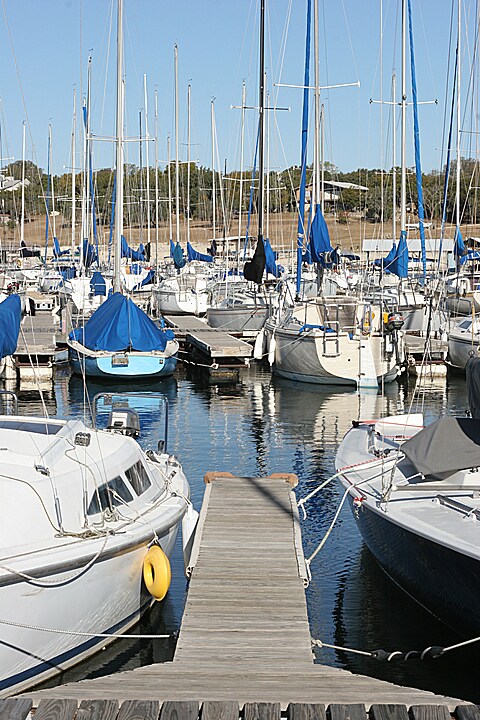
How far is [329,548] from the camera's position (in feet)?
48.6

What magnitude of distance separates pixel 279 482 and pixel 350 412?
11304 millimetres

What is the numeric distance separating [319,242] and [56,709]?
23.6 metres

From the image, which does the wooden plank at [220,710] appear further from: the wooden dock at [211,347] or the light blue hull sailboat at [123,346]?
the wooden dock at [211,347]

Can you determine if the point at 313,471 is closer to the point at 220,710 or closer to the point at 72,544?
the point at 72,544

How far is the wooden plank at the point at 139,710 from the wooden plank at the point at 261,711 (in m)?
0.60

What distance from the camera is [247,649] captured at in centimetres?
912

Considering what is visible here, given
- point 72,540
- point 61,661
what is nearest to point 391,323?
point 72,540

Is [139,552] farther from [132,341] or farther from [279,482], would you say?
[132,341]

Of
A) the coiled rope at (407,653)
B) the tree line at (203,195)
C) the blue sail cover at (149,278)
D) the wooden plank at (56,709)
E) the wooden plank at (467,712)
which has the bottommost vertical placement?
the coiled rope at (407,653)

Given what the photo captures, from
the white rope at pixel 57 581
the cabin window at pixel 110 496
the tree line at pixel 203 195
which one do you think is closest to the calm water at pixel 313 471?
the white rope at pixel 57 581

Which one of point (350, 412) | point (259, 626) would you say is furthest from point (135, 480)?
point (350, 412)

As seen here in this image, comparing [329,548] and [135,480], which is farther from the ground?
[135,480]

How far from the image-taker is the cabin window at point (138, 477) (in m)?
11.9

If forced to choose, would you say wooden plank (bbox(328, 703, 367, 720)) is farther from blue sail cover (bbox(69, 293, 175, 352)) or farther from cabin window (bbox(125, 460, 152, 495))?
blue sail cover (bbox(69, 293, 175, 352))
